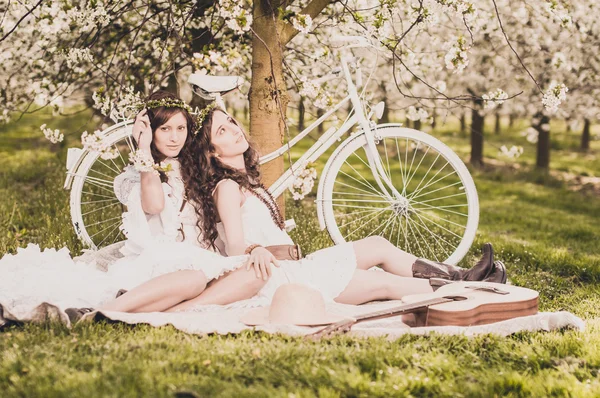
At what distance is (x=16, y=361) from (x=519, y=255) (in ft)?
13.9

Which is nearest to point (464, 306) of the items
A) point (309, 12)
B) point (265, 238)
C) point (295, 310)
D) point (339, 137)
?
point (295, 310)

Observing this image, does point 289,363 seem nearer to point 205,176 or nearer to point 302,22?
point 205,176

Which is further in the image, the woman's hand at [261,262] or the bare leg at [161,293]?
the woman's hand at [261,262]

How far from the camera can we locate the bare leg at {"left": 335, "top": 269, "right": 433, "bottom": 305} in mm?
3766

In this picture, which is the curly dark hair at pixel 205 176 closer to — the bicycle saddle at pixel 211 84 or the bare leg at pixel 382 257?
the bicycle saddle at pixel 211 84

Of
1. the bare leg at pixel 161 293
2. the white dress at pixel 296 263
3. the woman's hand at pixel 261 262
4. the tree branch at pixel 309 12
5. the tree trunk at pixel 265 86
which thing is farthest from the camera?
the tree branch at pixel 309 12

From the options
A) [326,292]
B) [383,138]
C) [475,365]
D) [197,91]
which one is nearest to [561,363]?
[475,365]

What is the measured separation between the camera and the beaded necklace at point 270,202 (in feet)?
13.0

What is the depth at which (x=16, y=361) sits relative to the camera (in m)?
2.63

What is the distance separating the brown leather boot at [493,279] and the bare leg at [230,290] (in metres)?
0.98

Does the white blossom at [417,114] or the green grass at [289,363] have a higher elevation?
the white blossom at [417,114]

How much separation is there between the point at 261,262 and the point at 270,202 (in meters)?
0.64

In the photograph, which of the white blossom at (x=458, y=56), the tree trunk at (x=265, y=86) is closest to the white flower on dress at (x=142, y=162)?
the tree trunk at (x=265, y=86)

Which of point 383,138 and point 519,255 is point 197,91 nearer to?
point 383,138
